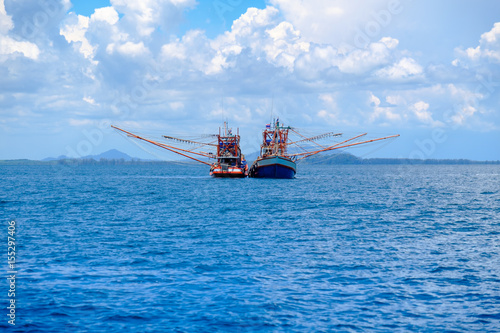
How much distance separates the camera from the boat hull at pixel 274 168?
12625 cm

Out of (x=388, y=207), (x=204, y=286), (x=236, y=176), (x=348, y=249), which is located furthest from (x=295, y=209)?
(x=236, y=176)

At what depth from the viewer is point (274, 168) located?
128 meters

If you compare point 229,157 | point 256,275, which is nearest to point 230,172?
point 229,157

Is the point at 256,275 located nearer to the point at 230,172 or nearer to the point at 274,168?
the point at 274,168

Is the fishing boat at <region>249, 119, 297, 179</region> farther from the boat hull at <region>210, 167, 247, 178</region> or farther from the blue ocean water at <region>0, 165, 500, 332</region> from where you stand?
the blue ocean water at <region>0, 165, 500, 332</region>

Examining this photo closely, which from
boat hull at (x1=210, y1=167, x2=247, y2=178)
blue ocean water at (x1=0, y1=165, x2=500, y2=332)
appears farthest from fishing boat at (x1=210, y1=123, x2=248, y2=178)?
blue ocean water at (x1=0, y1=165, x2=500, y2=332)

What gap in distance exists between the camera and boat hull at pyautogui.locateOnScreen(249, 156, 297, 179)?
414 feet

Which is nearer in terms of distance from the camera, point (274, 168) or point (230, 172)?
point (274, 168)

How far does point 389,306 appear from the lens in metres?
22.7

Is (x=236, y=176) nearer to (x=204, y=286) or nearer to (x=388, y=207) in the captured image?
(x=388, y=207)

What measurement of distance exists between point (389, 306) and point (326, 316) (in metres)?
3.25

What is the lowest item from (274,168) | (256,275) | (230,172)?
(256,275)

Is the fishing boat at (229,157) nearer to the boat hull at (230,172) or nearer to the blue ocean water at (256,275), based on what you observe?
the boat hull at (230,172)

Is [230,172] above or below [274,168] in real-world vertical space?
below
